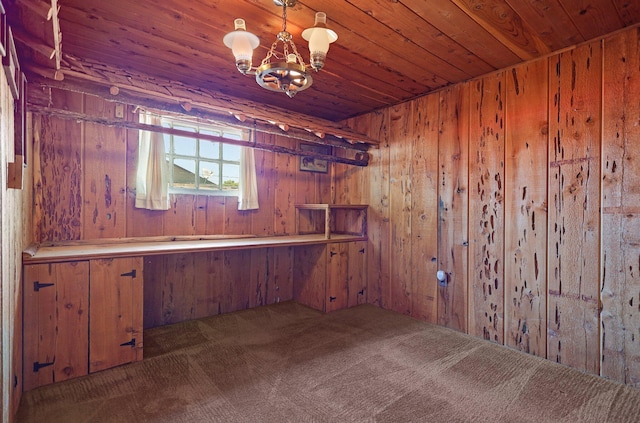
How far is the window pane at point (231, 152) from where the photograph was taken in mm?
3430

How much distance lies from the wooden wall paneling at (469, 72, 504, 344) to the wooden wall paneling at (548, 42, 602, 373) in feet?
1.18

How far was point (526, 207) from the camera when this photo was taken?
2506 mm

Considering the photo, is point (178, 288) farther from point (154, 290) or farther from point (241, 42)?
point (241, 42)

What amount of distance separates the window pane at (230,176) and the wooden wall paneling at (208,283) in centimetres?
74

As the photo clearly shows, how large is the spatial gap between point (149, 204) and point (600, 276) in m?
3.58

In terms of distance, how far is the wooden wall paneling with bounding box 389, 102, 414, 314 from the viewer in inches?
133

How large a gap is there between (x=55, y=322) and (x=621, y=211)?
3.72 m

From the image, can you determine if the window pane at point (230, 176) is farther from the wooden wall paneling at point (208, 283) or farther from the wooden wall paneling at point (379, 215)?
the wooden wall paneling at point (379, 215)

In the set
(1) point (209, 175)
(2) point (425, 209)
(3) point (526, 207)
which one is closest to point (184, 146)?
(1) point (209, 175)

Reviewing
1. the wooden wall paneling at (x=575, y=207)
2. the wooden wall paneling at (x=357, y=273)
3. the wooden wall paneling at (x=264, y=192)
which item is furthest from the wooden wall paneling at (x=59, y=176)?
the wooden wall paneling at (x=575, y=207)

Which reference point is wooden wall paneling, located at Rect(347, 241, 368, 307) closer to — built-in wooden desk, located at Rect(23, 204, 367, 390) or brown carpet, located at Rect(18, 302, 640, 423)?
brown carpet, located at Rect(18, 302, 640, 423)

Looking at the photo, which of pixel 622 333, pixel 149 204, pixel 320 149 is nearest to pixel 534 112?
pixel 622 333

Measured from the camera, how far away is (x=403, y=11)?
1860 mm

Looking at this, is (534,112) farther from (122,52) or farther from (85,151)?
(85,151)
